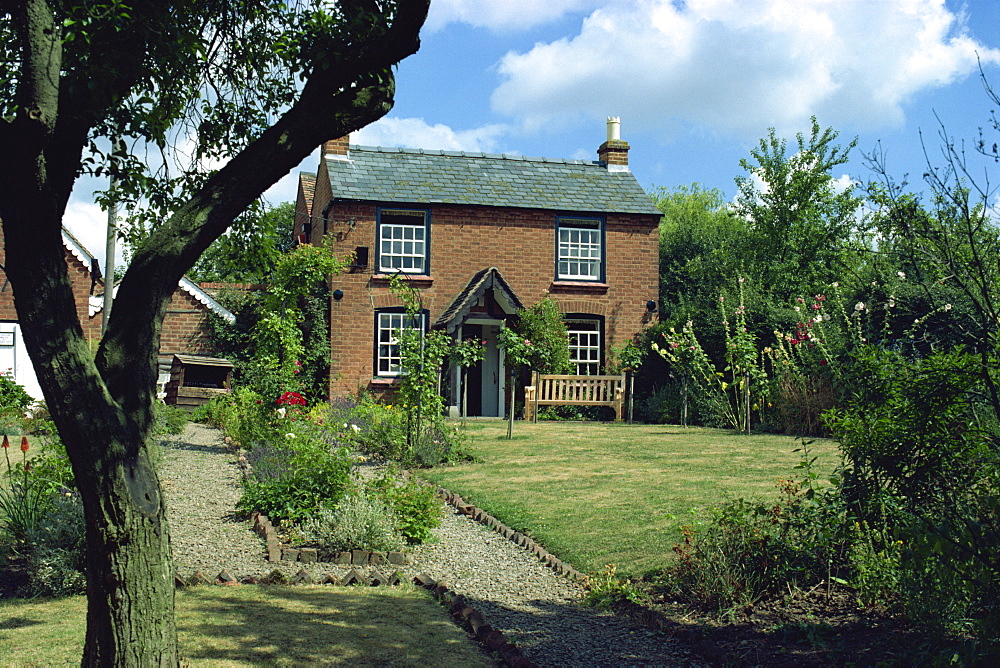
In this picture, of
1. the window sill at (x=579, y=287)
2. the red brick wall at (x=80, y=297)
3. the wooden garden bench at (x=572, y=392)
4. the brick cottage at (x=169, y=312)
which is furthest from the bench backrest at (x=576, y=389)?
the red brick wall at (x=80, y=297)

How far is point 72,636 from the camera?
504cm

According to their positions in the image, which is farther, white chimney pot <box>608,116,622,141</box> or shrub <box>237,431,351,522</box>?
white chimney pot <box>608,116,622,141</box>

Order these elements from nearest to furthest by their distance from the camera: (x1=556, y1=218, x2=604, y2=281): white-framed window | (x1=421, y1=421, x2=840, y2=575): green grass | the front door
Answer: (x1=421, y1=421, x2=840, y2=575): green grass < the front door < (x1=556, y1=218, x2=604, y2=281): white-framed window

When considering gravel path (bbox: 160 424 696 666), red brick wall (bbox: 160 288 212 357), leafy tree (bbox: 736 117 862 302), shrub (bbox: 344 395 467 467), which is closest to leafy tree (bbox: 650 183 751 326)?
leafy tree (bbox: 736 117 862 302)

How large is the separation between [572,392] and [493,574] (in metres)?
14.9

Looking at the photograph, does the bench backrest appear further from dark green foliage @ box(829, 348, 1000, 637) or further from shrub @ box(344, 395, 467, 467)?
dark green foliage @ box(829, 348, 1000, 637)

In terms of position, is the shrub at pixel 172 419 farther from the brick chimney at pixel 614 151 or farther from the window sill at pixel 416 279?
the brick chimney at pixel 614 151

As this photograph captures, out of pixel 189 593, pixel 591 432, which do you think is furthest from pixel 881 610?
pixel 591 432

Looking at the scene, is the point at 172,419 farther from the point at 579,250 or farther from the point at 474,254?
the point at 579,250

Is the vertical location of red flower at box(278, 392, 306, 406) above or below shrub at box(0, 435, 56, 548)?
above

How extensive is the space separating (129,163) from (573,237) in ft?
62.4

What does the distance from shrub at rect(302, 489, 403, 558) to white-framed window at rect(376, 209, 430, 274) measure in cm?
1624

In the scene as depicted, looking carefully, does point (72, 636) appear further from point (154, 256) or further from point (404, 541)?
point (404, 541)

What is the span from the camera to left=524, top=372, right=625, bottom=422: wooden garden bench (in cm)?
2123
